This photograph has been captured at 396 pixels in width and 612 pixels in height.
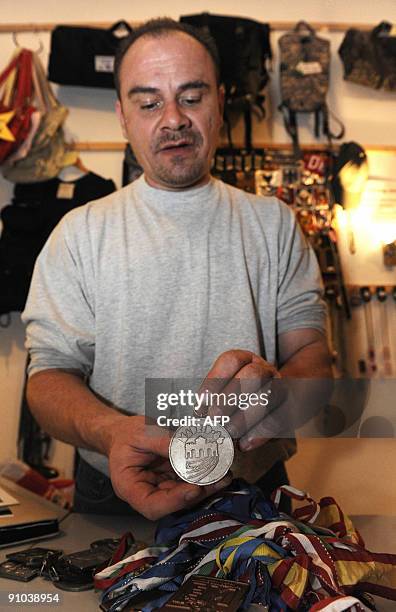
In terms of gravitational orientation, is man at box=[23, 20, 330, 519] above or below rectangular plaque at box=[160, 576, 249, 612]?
above

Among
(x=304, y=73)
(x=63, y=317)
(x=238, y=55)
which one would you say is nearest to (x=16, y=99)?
(x=238, y=55)

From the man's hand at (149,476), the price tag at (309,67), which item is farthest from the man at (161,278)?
the price tag at (309,67)

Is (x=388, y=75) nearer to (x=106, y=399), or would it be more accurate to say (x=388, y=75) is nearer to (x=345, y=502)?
(x=106, y=399)

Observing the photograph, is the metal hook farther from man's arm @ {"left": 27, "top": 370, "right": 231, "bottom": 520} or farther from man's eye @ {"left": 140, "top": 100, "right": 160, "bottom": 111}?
man's arm @ {"left": 27, "top": 370, "right": 231, "bottom": 520}

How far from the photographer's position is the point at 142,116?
2.89ft

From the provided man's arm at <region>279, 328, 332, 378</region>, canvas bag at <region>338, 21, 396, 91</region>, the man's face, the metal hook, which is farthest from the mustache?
the metal hook

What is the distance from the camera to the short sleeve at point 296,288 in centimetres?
89

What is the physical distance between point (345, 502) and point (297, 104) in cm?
164

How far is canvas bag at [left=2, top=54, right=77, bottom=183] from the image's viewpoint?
6.64ft

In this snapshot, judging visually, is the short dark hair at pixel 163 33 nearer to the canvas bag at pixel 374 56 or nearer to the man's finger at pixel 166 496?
the man's finger at pixel 166 496

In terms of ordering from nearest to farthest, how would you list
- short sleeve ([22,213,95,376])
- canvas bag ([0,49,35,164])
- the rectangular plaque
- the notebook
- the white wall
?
the rectangular plaque
the notebook
short sleeve ([22,213,95,376])
canvas bag ([0,49,35,164])
the white wall

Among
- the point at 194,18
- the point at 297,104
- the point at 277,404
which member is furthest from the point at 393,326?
the point at 277,404

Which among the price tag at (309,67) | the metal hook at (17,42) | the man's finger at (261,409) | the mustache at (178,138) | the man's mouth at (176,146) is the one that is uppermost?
the metal hook at (17,42)

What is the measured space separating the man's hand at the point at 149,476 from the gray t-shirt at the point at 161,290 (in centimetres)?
22
